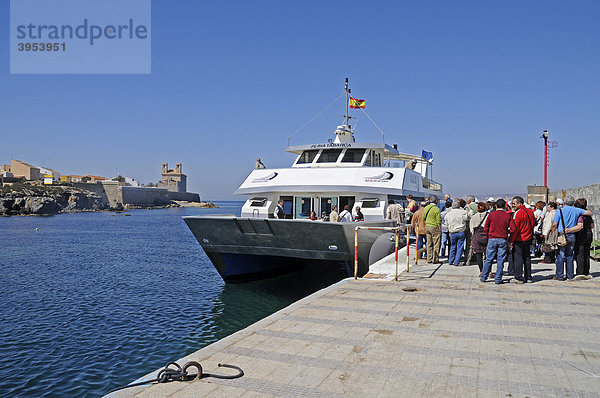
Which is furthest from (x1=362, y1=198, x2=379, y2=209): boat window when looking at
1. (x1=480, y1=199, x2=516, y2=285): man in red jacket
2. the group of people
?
(x1=480, y1=199, x2=516, y2=285): man in red jacket

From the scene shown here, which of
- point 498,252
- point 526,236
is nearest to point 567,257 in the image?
point 526,236

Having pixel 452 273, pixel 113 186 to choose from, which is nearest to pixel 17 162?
pixel 113 186

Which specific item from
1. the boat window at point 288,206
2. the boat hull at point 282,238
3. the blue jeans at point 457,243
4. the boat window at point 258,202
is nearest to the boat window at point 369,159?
the boat window at point 288,206

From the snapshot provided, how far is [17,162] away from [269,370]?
529 feet

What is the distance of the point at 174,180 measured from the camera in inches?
7082

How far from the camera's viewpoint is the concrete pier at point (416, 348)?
447 cm

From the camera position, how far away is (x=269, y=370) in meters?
4.90

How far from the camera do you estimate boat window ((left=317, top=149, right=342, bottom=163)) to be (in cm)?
1809

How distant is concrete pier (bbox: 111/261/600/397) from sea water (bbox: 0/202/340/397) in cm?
88

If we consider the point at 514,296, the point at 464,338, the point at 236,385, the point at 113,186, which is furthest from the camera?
the point at 113,186

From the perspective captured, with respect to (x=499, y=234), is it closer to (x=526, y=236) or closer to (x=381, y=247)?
(x=526, y=236)

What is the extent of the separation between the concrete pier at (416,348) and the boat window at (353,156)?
9454 mm

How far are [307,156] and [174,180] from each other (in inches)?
6629

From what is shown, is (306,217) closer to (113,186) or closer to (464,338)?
(464,338)
